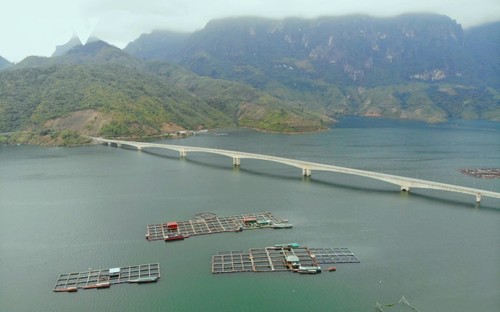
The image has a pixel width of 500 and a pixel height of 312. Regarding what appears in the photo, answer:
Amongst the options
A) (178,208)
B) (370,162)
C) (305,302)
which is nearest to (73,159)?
(178,208)

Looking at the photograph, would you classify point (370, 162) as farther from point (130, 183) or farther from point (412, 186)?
point (130, 183)

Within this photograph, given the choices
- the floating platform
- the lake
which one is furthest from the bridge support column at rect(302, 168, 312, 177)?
the floating platform

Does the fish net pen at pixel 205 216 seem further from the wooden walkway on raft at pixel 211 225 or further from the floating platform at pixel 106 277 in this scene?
the floating platform at pixel 106 277

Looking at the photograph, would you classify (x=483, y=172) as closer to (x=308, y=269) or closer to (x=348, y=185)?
(x=348, y=185)

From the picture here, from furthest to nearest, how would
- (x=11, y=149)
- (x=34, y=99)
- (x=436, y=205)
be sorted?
(x=34, y=99) < (x=11, y=149) < (x=436, y=205)

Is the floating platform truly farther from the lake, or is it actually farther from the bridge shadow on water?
the bridge shadow on water

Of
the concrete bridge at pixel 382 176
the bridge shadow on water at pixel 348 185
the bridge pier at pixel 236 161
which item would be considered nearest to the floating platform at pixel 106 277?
the bridge shadow on water at pixel 348 185

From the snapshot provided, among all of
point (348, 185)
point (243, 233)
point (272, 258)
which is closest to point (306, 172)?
point (348, 185)
